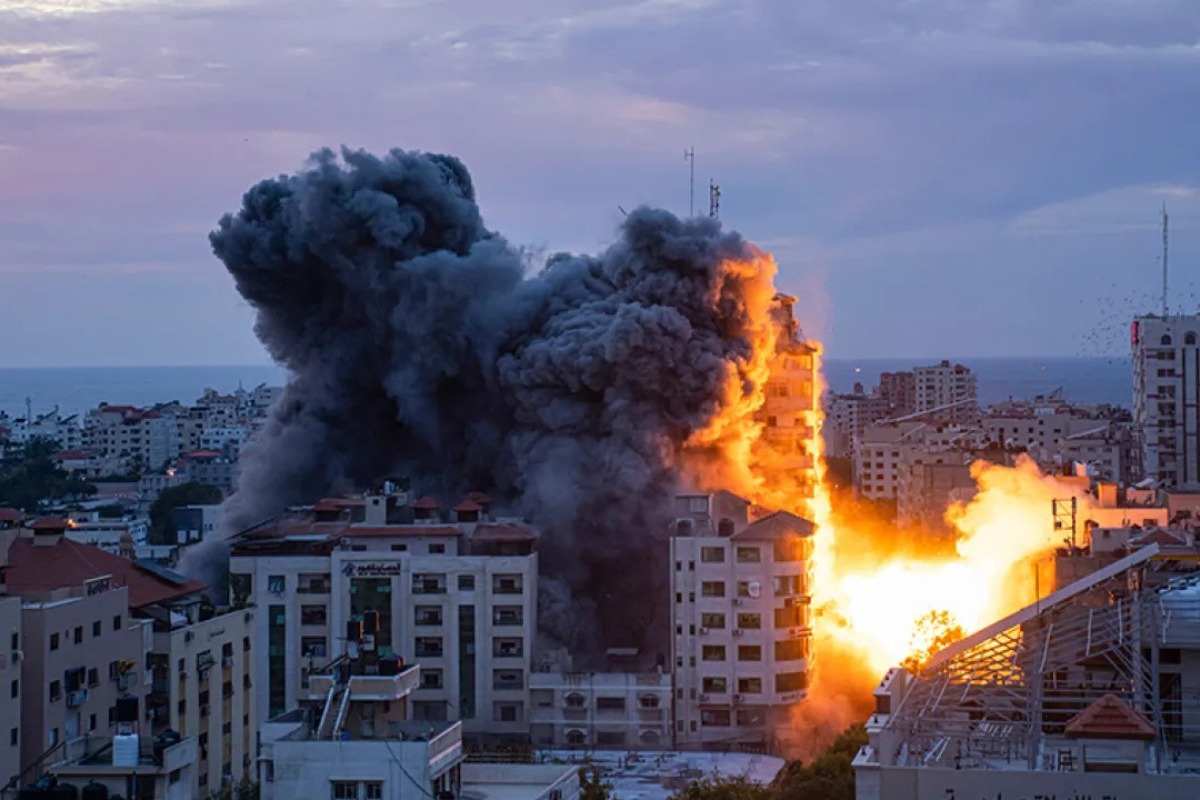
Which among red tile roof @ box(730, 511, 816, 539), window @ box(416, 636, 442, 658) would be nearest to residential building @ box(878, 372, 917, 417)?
red tile roof @ box(730, 511, 816, 539)

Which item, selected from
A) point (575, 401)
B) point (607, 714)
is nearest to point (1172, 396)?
point (575, 401)

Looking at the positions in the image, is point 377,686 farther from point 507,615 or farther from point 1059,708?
point 507,615

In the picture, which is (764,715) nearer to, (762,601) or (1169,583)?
(762,601)

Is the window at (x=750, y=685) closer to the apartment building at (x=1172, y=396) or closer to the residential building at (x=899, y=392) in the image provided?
the apartment building at (x=1172, y=396)

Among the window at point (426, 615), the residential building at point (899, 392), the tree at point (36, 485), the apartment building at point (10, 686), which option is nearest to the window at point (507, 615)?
the window at point (426, 615)

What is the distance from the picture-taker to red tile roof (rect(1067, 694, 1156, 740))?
19359 mm

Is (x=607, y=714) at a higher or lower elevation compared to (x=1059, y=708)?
lower

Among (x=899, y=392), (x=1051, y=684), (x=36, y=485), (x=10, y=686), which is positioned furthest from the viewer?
(x=899, y=392)

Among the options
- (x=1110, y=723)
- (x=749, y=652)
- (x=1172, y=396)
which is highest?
(x=1172, y=396)

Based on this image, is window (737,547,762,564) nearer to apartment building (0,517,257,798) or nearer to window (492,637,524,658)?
window (492,637,524,658)

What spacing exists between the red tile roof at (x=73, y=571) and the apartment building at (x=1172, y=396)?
124ft

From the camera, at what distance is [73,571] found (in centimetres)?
3122

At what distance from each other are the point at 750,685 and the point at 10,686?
1866 cm

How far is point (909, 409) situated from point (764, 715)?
103374mm
